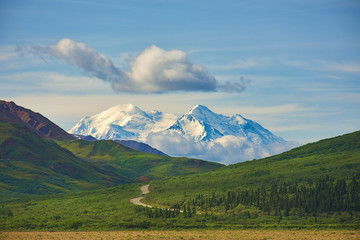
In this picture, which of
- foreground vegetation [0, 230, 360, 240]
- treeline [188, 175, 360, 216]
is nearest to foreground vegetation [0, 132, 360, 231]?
treeline [188, 175, 360, 216]

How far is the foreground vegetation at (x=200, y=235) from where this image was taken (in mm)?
118188

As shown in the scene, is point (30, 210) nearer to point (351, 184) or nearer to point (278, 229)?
point (278, 229)

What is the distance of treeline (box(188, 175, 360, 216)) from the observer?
161 metres

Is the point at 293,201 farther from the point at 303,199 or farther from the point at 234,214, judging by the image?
the point at 234,214

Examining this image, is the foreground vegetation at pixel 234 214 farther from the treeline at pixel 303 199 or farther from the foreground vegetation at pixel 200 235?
the foreground vegetation at pixel 200 235

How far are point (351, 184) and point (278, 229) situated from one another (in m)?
54.2

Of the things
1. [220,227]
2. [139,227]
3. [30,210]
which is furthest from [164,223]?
[30,210]

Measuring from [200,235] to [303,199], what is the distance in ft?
204

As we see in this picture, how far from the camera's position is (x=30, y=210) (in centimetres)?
19275

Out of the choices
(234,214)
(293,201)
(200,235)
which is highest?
(293,201)

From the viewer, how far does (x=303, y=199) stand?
171000mm

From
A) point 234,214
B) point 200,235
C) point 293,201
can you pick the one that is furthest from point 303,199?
point 200,235

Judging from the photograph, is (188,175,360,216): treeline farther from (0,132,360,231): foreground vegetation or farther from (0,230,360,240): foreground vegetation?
(0,230,360,240): foreground vegetation

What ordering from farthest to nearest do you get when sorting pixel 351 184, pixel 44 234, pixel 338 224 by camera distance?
pixel 351 184
pixel 338 224
pixel 44 234
